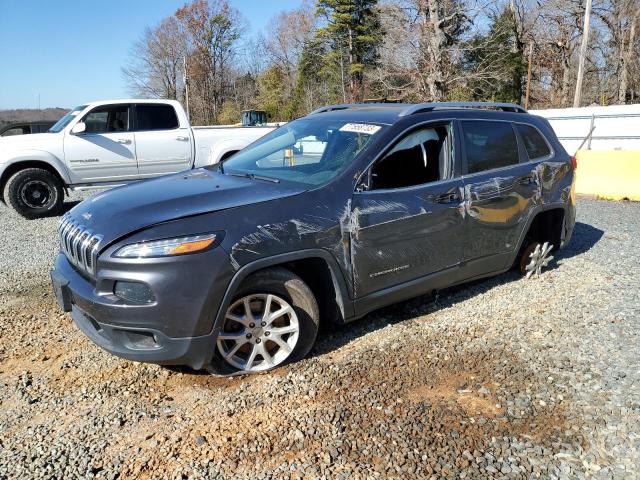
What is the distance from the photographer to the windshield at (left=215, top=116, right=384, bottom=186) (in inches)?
147

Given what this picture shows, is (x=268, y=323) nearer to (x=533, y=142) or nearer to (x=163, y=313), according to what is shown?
(x=163, y=313)

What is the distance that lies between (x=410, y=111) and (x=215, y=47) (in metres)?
54.4

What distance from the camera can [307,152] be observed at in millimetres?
Result: 4109

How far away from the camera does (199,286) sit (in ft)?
9.62

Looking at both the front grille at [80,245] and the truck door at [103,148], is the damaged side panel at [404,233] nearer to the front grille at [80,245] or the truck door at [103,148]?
the front grille at [80,245]

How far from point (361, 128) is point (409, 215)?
79cm

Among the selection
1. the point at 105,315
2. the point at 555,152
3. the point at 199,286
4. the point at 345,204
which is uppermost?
the point at 555,152

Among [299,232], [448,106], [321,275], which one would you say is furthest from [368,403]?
[448,106]

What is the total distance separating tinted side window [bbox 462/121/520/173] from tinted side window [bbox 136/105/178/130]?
683 cm

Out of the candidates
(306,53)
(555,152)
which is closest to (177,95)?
(306,53)

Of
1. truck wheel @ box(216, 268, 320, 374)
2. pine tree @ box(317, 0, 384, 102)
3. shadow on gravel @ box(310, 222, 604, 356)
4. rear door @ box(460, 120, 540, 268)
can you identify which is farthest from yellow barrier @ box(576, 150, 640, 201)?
pine tree @ box(317, 0, 384, 102)

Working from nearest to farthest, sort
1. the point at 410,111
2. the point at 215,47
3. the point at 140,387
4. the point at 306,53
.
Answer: the point at 140,387 → the point at 410,111 → the point at 306,53 → the point at 215,47

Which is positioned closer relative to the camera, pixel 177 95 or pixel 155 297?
pixel 155 297

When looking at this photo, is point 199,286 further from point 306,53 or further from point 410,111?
point 306,53
